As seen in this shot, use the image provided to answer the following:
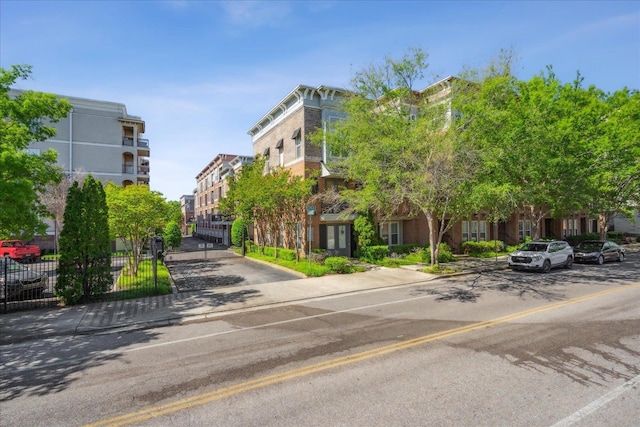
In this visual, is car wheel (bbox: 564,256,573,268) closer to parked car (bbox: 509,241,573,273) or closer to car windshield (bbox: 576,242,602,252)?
parked car (bbox: 509,241,573,273)

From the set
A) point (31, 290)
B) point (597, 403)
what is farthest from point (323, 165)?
point (597, 403)

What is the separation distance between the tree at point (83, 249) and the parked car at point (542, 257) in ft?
66.8

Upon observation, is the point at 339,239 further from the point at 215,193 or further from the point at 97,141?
the point at 215,193

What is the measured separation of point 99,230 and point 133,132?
30067 millimetres

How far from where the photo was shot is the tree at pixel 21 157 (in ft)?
32.9

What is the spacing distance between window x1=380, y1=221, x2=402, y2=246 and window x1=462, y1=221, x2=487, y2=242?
620 cm

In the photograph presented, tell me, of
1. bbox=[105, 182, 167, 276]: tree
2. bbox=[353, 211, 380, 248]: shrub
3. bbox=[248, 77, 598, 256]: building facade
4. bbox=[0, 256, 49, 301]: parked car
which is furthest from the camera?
bbox=[248, 77, 598, 256]: building facade

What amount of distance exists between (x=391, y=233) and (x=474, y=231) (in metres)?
8.59

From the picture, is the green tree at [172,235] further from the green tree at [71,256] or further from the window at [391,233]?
the green tree at [71,256]

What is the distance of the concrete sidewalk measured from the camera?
32.1 feet

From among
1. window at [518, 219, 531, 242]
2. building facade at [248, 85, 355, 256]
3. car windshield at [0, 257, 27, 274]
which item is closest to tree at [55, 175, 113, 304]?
car windshield at [0, 257, 27, 274]

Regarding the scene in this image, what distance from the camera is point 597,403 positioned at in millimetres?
5051

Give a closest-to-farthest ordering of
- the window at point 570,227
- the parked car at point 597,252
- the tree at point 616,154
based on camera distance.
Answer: the tree at point 616,154, the parked car at point 597,252, the window at point 570,227

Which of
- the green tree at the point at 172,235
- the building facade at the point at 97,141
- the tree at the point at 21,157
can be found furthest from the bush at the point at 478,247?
the building facade at the point at 97,141
